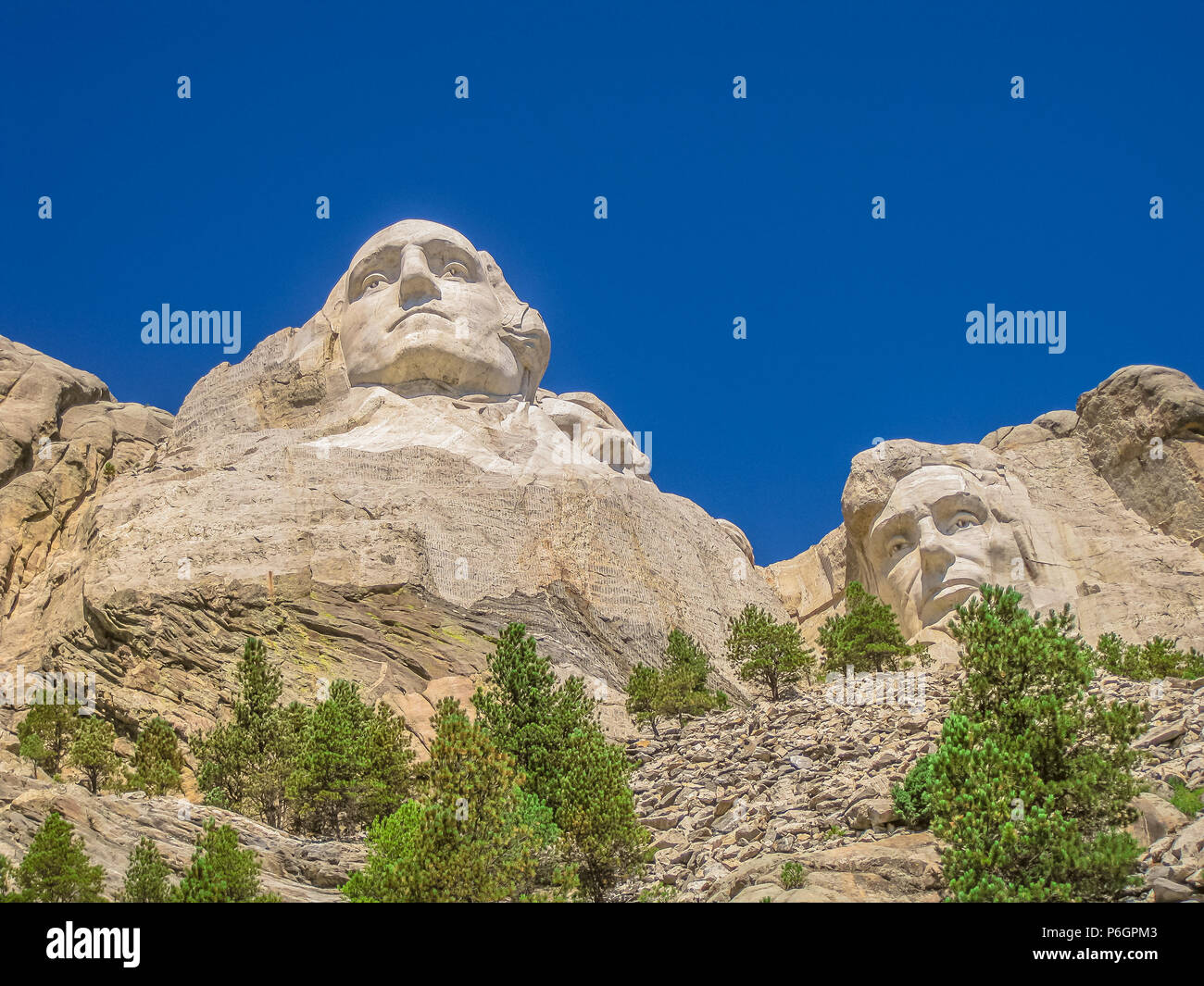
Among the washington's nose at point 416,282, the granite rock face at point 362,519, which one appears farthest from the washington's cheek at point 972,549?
the washington's nose at point 416,282

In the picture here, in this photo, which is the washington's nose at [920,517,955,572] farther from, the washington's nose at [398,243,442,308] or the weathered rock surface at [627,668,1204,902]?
the washington's nose at [398,243,442,308]

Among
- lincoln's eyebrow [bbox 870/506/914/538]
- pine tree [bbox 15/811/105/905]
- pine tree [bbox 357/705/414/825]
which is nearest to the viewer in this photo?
pine tree [bbox 15/811/105/905]

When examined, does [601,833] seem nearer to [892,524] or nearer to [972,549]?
[972,549]

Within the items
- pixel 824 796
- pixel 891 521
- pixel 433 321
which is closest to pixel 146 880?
pixel 824 796

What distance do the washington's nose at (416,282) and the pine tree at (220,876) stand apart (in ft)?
80.2

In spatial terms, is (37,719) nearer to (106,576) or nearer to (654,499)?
(106,576)

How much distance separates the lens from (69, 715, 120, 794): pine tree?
23562 millimetres

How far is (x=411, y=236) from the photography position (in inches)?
1619

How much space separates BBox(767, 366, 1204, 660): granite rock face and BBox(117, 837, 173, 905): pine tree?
69.7 ft

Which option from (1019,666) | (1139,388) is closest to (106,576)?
(1019,666)

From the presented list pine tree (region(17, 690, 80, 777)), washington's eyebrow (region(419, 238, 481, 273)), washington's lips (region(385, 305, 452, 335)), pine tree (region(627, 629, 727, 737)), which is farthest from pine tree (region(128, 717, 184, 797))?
washington's eyebrow (region(419, 238, 481, 273))

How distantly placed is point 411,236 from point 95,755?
20478 mm

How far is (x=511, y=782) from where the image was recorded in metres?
19.6
